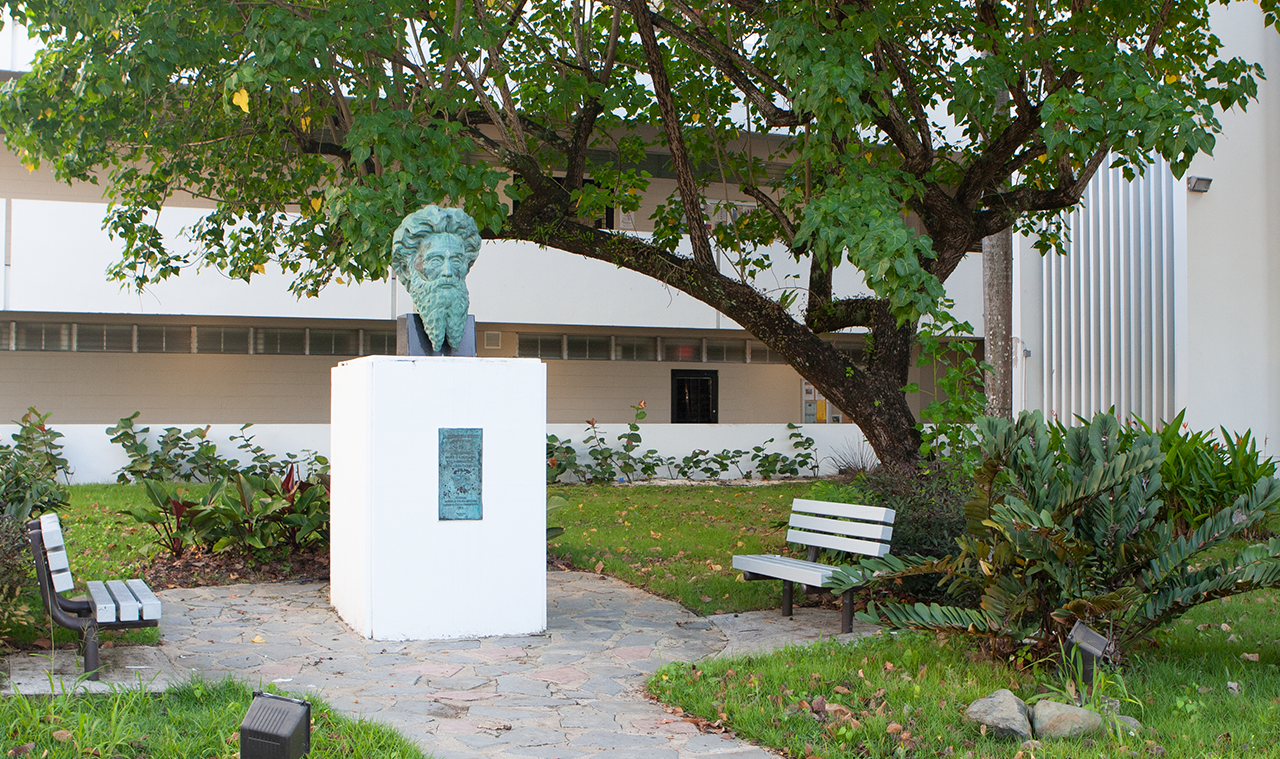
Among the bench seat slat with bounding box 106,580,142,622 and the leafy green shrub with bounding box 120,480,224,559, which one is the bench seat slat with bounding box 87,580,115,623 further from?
the leafy green shrub with bounding box 120,480,224,559

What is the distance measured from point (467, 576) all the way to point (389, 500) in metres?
0.66

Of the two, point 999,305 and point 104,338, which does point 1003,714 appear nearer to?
point 999,305

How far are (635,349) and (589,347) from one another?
2.95 feet

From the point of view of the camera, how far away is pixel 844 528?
21.9ft

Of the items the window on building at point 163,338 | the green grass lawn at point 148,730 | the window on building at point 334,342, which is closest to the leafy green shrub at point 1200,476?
the green grass lawn at point 148,730

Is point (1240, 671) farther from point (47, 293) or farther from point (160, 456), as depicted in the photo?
point (47, 293)

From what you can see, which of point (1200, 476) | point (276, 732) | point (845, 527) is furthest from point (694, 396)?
point (276, 732)

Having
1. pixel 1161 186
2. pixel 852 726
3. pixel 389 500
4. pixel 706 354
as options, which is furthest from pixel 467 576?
pixel 706 354

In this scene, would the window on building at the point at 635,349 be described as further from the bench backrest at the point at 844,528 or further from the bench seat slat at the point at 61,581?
the bench seat slat at the point at 61,581

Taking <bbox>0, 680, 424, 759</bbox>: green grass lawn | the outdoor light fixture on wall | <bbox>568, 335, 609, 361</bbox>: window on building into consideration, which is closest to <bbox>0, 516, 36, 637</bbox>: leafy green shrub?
<bbox>0, 680, 424, 759</bbox>: green grass lawn

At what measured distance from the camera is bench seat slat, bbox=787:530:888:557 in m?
6.34

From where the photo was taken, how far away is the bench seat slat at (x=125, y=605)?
16.3 feet

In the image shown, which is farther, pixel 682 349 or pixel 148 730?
pixel 682 349

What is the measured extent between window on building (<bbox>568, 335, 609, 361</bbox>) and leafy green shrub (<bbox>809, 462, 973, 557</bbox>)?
36.8ft
